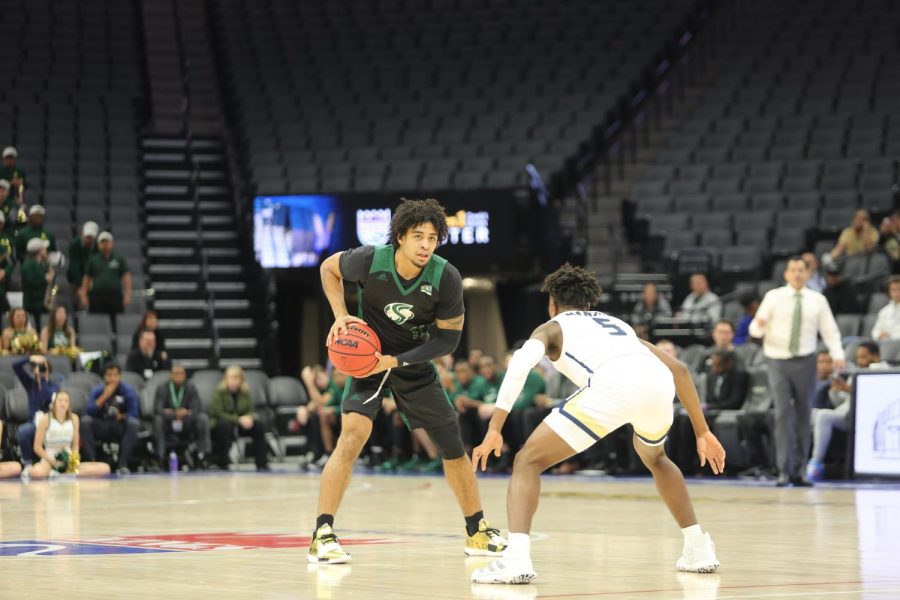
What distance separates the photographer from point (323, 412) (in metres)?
17.5

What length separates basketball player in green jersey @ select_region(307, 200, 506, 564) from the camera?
6.90 metres

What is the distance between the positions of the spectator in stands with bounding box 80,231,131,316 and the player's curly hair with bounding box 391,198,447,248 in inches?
494

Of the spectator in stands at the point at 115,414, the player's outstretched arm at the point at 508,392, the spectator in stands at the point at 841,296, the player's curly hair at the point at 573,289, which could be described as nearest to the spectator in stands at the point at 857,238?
the spectator in stands at the point at 841,296

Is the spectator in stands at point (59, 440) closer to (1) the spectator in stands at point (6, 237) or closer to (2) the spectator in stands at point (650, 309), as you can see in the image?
(1) the spectator in stands at point (6, 237)

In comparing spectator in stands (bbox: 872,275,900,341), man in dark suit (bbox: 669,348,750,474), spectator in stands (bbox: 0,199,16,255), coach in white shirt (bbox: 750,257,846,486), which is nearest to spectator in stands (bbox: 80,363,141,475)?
spectator in stands (bbox: 0,199,16,255)

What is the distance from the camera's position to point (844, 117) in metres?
21.1

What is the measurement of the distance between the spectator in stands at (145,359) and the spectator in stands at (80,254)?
66.0 inches

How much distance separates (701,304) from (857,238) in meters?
1.98

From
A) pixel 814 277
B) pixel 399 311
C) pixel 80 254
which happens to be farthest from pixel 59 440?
pixel 399 311

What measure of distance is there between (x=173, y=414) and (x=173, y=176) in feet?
25.7

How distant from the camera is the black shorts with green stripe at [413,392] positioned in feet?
23.3

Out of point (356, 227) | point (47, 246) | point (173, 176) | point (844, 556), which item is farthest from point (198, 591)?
point (173, 176)

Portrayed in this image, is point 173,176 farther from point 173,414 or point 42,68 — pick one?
point 173,414

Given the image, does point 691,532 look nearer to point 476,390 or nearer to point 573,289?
point 573,289
